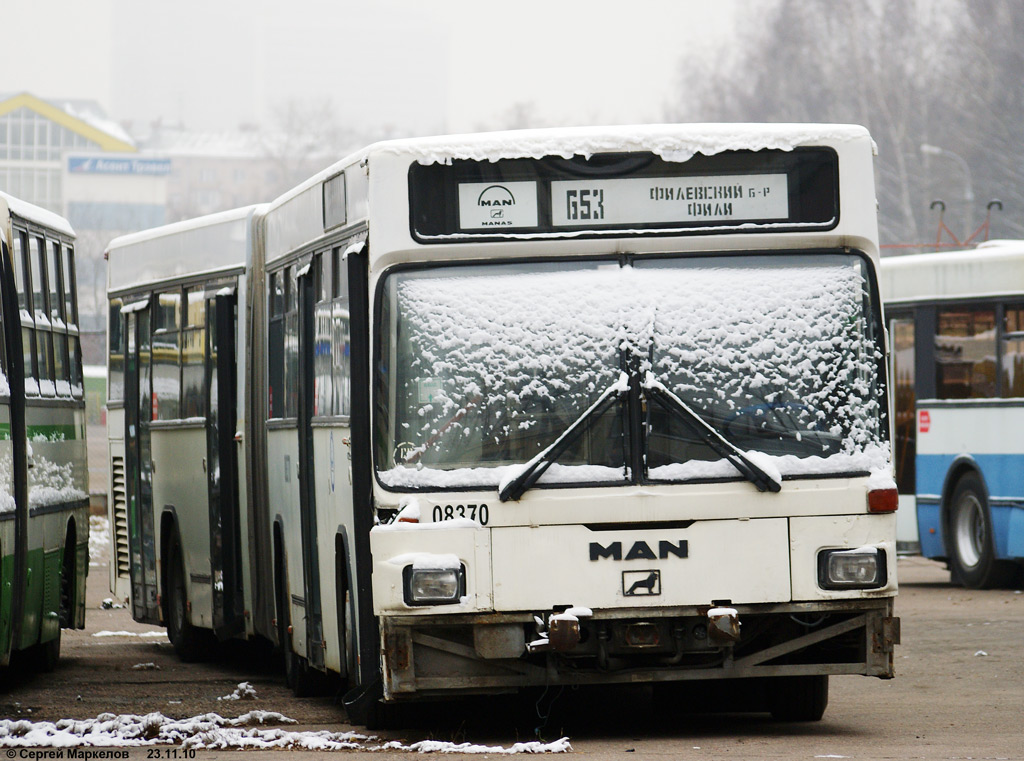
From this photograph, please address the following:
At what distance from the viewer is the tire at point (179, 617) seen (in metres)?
14.3

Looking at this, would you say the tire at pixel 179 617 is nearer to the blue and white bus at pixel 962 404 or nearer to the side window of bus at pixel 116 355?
the side window of bus at pixel 116 355

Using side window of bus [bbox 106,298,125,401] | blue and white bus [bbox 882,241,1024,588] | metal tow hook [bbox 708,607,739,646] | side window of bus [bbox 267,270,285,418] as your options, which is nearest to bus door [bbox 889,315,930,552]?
blue and white bus [bbox 882,241,1024,588]

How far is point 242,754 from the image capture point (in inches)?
345

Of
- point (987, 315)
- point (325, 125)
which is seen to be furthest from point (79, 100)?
point (987, 315)

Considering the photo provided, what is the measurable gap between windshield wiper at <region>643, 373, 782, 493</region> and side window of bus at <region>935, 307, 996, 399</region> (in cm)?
1066

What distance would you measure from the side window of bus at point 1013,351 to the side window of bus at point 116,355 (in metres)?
7.88

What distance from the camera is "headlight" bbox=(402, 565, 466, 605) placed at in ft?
28.0

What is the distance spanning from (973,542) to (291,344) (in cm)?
1010

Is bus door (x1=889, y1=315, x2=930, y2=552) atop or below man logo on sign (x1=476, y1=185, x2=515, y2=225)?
below

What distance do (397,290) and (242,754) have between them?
6.76 feet

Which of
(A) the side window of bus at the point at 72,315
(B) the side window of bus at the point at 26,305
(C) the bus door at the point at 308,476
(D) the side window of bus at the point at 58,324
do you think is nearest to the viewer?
(C) the bus door at the point at 308,476

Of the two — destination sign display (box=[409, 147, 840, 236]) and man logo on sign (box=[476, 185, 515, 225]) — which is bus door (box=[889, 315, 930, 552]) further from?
man logo on sign (box=[476, 185, 515, 225])

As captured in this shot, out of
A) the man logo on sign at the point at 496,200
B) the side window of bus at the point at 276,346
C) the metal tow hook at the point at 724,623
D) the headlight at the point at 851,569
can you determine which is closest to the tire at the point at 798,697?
the headlight at the point at 851,569

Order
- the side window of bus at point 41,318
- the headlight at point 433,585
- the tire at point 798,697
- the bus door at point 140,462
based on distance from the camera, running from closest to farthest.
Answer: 1. the headlight at point 433,585
2. the tire at point 798,697
3. the side window of bus at point 41,318
4. the bus door at point 140,462
